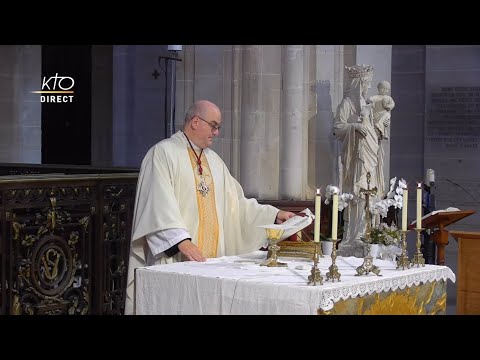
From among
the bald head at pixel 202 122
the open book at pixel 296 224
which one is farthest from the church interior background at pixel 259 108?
the open book at pixel 296 224

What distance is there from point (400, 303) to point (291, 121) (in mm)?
4947

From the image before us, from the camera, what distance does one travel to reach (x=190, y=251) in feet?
18.0

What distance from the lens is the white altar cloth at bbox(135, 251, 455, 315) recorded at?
14.8 ft

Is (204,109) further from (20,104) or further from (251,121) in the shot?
(20,104)

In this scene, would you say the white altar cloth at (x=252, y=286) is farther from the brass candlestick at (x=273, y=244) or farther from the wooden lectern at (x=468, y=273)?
the wooden lectern at (x=468, y=273)

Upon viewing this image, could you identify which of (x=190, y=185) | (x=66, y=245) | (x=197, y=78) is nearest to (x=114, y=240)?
(x=66, y=245)

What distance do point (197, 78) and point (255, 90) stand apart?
623mm

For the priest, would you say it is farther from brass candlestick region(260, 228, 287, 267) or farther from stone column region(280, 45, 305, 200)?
stone column region(280, 45, 305, 200)

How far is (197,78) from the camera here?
9914mm

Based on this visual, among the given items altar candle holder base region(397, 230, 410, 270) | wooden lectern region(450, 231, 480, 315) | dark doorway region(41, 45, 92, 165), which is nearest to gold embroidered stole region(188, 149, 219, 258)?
altar candle holder base region(397, 230, 410, 270)

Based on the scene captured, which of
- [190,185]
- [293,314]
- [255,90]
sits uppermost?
[255,90]

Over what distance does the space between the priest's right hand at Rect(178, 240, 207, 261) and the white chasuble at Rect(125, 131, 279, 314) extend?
0.54 feet

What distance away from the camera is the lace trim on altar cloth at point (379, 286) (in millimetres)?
4457
